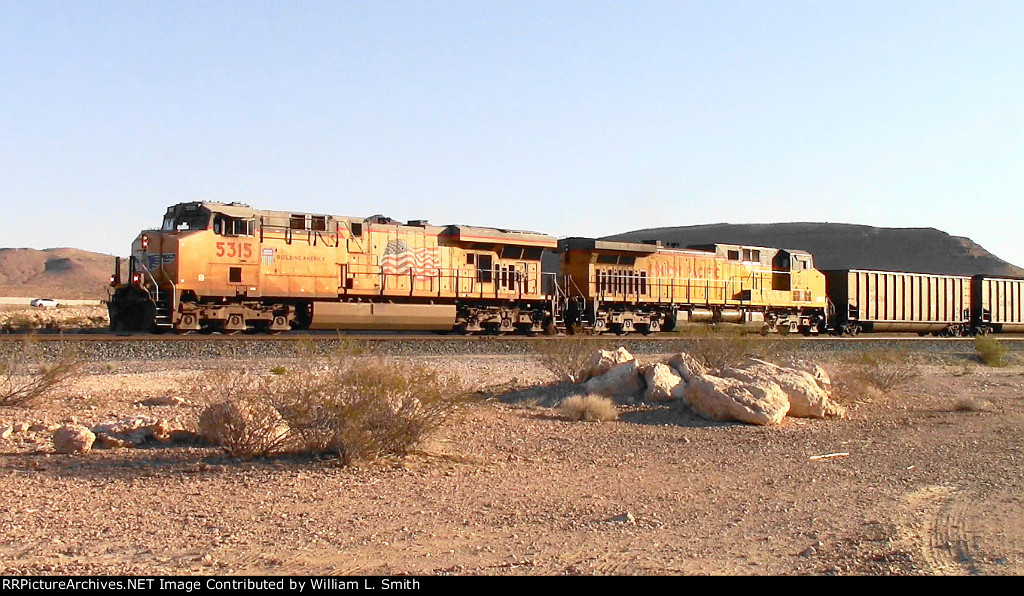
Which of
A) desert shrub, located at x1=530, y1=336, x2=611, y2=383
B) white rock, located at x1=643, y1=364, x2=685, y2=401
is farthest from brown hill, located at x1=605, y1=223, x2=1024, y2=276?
white rock, located at x1=643, y1=364, x2=685, y2=401

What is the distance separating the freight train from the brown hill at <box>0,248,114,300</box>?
90.6 m

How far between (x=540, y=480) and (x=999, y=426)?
690cm

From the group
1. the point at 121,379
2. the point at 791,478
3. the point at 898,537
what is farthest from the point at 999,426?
the point at 121,379

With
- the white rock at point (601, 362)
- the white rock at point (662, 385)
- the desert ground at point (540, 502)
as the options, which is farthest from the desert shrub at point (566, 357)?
the desert ground at point (540, 502)

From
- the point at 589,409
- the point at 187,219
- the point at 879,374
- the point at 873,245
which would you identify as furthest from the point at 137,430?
the point at 873,245

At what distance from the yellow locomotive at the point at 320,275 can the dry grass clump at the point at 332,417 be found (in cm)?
1237

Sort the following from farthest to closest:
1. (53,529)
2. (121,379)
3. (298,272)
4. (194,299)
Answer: (298,272) < (194,299) < (121,379) < (53,529)

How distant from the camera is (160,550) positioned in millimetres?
5441

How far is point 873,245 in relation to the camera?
4380 inches

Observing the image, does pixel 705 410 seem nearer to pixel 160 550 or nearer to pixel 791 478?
pixel 791 478

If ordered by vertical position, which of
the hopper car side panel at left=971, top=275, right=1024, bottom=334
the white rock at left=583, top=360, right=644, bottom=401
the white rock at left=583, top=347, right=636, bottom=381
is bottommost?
the white rock at left=583, top=360, right=644, bottom=401

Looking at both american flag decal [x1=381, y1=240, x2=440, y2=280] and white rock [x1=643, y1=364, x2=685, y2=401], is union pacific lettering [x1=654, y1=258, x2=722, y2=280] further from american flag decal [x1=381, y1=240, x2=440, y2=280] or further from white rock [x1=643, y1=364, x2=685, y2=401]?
white rock [x1=643, y1=364, x2=685, y2=401]

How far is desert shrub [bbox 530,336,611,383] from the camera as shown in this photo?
14.4 metres

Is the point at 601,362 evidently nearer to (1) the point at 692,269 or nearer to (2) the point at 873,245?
(1) the point at 692,269
